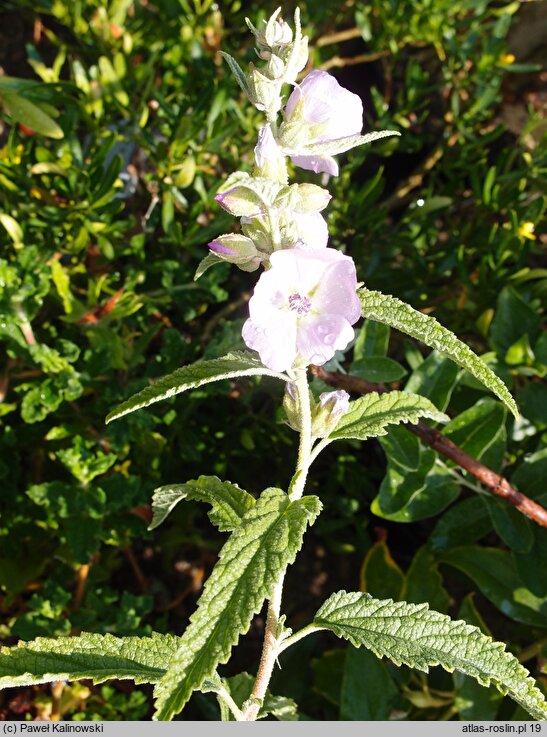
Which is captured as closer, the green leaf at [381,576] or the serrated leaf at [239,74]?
the serrated leaf at [239,74]

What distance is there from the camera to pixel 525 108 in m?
2.93

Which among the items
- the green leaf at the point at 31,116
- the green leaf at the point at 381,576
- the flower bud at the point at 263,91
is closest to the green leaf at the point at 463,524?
the green leaf at the point at 381,576

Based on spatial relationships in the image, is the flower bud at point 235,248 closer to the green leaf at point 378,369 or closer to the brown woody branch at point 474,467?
the brown woody branch at point 474,467

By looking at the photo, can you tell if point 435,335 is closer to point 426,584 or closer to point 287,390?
point 287,390

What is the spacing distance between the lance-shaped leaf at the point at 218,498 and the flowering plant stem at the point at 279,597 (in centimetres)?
10

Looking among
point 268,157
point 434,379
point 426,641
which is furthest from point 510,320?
point 268,157

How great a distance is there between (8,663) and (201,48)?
1745 millimetres

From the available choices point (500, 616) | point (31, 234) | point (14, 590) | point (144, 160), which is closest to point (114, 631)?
point (14, 590)

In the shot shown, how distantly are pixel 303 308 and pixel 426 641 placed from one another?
520 mm

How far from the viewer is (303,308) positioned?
103 cm

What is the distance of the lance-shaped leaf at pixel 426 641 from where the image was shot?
1063 mm

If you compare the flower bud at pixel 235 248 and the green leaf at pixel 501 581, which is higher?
the flower bud at pixel 235 248

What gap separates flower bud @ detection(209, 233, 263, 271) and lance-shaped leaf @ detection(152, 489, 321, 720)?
1.12 feet

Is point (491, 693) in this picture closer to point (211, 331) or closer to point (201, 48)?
point (211, 331)
